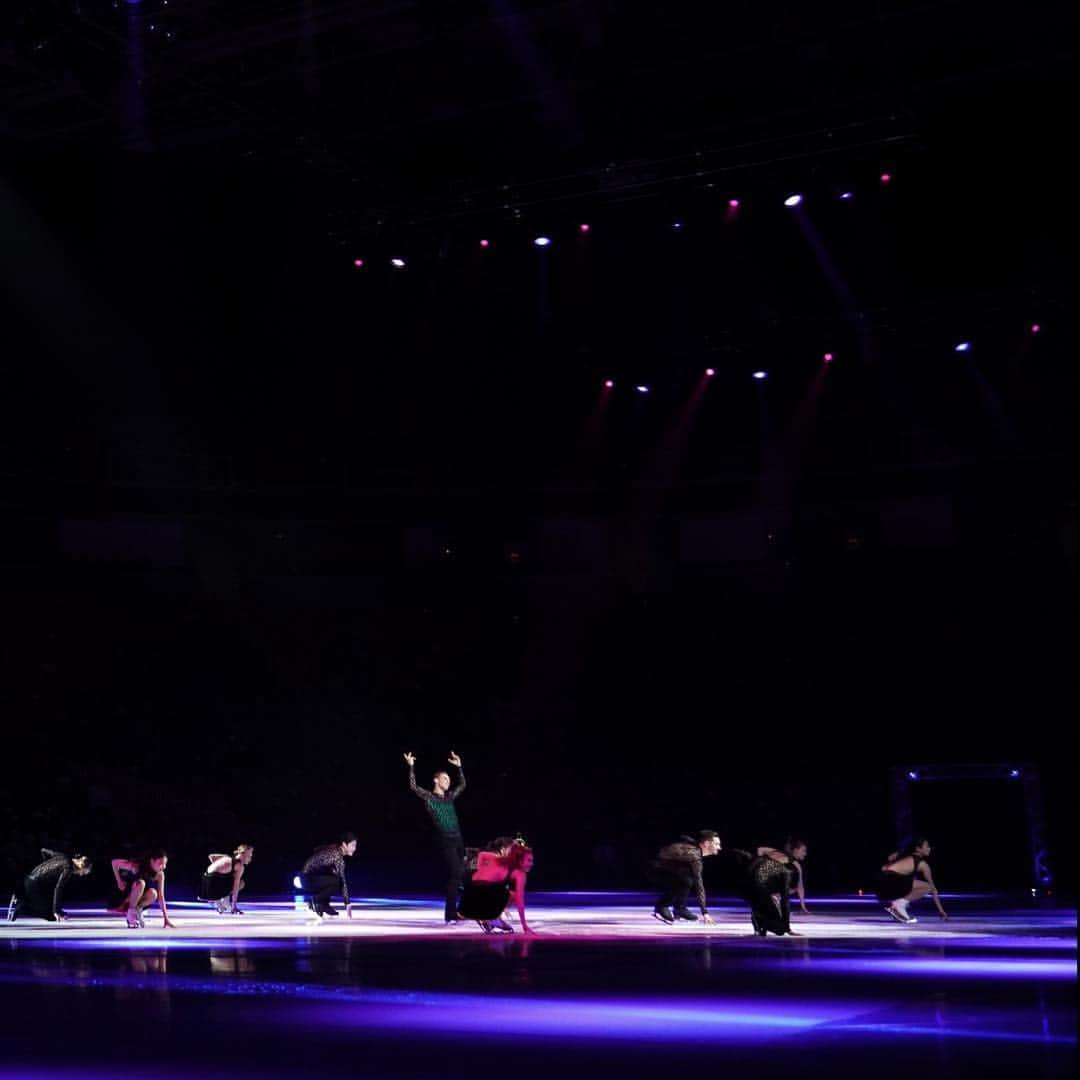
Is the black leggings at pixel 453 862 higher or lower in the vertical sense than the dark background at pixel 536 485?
lower

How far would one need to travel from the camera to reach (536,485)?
33094 millimetres

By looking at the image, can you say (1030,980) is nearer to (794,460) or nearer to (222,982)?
(222,982)

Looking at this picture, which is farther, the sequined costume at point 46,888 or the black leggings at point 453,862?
the sequined costume at point 46,888

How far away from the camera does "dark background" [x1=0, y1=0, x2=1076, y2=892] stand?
20.7m

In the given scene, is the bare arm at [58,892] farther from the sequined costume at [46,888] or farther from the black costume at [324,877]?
the black costume at [324,877]

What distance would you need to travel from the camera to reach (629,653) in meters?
31.2

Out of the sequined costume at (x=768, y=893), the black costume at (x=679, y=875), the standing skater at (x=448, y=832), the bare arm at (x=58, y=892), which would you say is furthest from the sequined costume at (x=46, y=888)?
the sequined costume at (x=768, y=893)

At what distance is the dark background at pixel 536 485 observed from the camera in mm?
20719

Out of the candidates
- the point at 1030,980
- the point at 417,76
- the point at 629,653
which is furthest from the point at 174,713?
the point at 1030,980

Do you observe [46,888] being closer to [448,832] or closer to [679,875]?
[448,832]

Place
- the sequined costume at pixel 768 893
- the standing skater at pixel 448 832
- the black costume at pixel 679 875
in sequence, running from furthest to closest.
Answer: the black costume at pixel 679 875 < the standing skater at pixel 448 832 < the sequined costume at pixel 768 893

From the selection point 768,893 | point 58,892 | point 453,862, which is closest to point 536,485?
point 58,892

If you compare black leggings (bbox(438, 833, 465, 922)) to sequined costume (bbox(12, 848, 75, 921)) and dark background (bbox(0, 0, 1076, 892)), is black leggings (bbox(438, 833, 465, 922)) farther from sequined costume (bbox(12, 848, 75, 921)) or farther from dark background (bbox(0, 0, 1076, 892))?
dark background (bbox(0, 0, 1076, 892))

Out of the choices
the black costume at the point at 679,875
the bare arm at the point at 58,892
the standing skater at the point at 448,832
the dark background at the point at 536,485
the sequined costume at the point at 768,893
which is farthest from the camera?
the dark background at the point at 536,485
